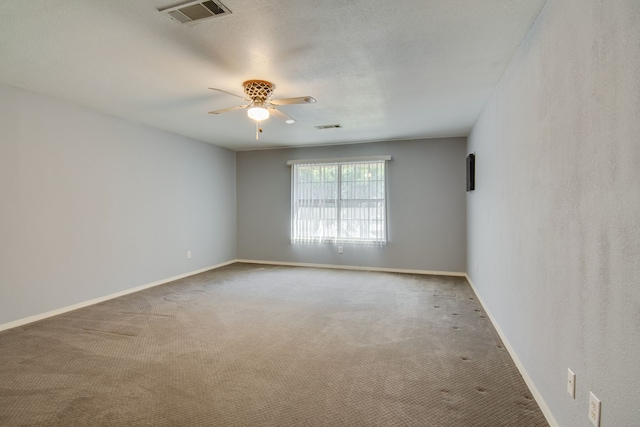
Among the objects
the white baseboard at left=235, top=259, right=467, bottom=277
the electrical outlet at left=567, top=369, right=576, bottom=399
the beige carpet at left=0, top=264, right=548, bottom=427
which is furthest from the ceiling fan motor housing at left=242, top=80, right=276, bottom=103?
the white baseboard at left=235, top=259, right=467, bottom=277

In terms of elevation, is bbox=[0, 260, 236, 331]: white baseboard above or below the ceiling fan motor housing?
below

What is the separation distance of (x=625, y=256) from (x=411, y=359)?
5.67 feet

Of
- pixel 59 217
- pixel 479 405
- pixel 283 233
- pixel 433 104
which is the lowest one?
pixel 479 405

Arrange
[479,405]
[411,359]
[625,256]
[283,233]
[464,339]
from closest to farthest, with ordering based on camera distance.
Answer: [625,256] → [479,405] → [411,359] → [464,339] → [283,233]

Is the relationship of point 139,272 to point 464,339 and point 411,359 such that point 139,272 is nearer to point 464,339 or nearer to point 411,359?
point 411,359

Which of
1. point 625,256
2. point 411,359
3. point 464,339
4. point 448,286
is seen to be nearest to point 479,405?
point 411,359

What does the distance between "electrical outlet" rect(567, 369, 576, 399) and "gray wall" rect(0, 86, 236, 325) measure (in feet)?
15.1

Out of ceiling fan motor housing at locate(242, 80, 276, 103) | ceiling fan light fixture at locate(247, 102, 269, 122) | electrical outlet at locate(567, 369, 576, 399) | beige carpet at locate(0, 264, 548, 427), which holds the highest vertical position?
ceiling fan motor housing at locate(242, 80, 276, 103)

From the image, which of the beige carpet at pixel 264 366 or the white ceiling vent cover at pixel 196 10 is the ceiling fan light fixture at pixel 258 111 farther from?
the beige carpet at pixel 264 366

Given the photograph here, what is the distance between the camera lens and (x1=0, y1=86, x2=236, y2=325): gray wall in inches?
129

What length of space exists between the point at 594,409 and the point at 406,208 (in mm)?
4599

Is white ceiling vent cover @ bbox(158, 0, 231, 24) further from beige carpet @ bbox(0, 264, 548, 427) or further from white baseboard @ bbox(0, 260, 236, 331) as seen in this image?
white baseboard @ bbox(0, 260, 236, 331)

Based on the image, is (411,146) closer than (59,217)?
No

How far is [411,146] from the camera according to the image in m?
5.77
